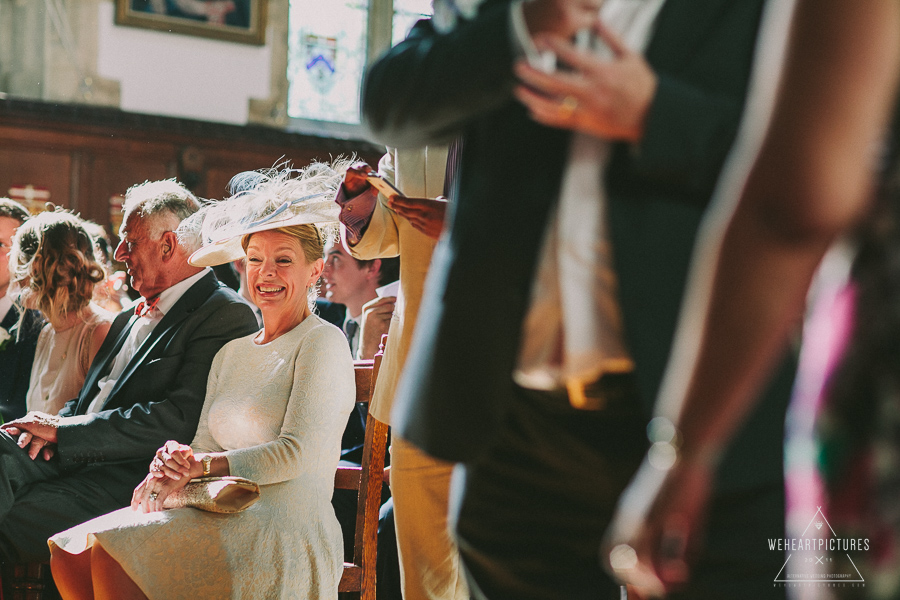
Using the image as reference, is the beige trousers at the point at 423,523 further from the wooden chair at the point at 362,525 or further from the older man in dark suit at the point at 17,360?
the older man in dark suit at the point at 17,360

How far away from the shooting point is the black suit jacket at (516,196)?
85cm

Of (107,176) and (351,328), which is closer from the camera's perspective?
(351,328)

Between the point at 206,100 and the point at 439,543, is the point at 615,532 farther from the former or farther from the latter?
the point at 206,100

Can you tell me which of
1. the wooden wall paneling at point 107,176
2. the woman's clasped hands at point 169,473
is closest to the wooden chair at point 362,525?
the woman's clasped hands at point 169,473

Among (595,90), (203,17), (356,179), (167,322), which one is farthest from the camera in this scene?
(203,17)

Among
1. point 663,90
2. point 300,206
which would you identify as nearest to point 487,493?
point 663,90

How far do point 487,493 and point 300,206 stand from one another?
2.13 m

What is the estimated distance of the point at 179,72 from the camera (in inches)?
395

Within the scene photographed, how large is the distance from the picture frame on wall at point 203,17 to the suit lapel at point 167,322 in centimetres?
739

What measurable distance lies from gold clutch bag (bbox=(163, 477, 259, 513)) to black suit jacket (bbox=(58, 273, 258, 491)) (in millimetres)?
653

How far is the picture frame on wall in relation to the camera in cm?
987

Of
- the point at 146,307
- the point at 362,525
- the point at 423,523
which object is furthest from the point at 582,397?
the point at 146,307

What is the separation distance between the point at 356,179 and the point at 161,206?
2.08 metres

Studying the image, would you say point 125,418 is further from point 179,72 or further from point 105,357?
A: point 179,72
